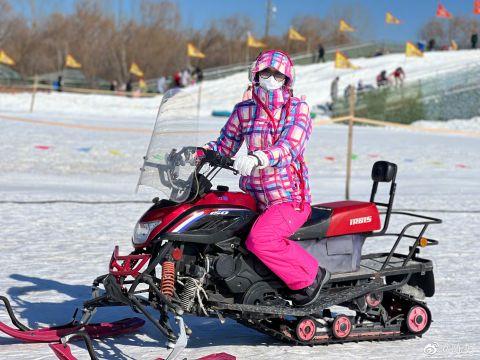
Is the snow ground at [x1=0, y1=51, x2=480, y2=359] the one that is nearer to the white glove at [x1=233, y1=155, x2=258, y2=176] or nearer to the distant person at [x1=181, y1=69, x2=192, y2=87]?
the white glove at [x1=233, y1=155, x2=258, y2=176]

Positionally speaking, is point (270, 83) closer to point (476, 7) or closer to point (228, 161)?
point (228, 161)

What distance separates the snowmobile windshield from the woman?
0.34 meters

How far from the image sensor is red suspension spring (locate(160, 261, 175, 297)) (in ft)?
15.3

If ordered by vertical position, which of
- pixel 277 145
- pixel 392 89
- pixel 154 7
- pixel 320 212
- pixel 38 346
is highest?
pixel 154 7

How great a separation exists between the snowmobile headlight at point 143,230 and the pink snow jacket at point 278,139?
2.23ft

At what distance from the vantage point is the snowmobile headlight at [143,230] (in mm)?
4767

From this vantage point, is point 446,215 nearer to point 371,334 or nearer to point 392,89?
point 371,334

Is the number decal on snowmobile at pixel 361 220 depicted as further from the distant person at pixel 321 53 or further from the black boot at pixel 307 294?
the distant person at pixel 321 53

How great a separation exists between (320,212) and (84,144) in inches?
576

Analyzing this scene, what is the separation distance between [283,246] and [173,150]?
841mm

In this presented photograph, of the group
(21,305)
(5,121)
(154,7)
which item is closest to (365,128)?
(5,121)

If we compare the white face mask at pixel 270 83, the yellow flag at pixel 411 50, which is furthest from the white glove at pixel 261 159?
the yellow flag at pixel 411 50

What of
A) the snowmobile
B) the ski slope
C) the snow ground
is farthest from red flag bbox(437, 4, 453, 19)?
the snowmobile

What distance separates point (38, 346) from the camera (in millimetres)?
4965
